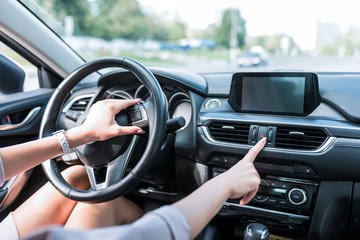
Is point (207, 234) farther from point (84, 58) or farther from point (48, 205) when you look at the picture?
point (84, 58)

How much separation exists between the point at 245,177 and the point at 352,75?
1.14 meters

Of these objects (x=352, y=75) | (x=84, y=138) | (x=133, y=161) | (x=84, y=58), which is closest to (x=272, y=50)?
(x=352, y=75)

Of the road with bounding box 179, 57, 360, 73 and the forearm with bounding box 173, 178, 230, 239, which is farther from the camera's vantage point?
the road with bounding box 179, 57, 360, 73

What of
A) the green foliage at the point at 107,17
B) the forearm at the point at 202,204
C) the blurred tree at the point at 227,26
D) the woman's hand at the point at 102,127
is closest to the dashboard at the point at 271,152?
the woman's hand at the point at 102,127

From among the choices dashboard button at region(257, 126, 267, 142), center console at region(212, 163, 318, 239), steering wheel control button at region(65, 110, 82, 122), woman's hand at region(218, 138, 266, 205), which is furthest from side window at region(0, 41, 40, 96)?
woman's hand at region(218, 138, 266, 205)

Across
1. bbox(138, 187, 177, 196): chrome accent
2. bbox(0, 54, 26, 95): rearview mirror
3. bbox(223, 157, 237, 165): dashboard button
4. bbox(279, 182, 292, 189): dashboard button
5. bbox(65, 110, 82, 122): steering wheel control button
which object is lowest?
bbox(138, 187, 177, 196): chrome accent

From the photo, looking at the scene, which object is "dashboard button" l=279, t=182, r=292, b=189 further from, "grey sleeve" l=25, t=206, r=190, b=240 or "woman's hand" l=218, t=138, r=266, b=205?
"grey sleeve" l=25, t=206, r=190, b=240

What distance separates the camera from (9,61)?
2369 mm

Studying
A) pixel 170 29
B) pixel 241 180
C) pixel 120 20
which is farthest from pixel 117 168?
pixel 120 20

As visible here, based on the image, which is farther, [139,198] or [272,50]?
[272,50]

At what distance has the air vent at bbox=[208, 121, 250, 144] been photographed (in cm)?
184

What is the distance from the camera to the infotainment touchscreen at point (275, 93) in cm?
174

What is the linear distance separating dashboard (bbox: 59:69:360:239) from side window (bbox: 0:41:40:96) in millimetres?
505

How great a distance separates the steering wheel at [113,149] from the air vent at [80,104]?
18.8 inches
